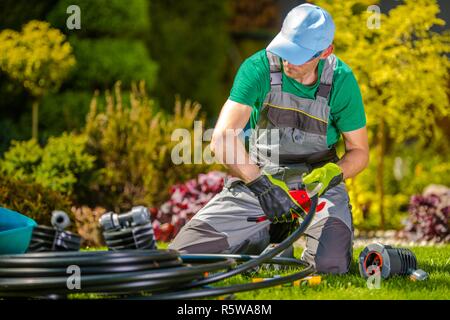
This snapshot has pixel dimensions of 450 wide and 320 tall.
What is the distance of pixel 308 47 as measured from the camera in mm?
4730

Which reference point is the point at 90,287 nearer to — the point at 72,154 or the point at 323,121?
the point at 323,121

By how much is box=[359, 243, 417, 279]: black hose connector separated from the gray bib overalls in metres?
0.21

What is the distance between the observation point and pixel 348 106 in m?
5.08

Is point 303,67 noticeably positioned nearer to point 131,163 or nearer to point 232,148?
point 232,148

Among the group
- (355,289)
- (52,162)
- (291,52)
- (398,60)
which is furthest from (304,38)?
(398,60)

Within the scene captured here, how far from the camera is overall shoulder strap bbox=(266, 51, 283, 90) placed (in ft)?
16.4

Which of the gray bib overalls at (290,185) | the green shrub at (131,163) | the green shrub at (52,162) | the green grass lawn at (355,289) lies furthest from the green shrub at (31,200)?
the green grass lawn at (355,289)

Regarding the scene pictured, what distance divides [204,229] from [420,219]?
352 cm

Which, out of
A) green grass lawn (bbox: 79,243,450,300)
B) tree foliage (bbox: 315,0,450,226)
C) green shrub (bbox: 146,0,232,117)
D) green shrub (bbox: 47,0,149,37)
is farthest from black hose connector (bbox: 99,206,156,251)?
green shrub (bbox: 146,0,232,117)

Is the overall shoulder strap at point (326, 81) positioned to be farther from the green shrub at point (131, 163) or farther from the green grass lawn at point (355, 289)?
the green shrub at point (131, 163)

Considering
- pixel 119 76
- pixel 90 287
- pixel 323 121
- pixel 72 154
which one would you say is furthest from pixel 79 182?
pixel 90 287

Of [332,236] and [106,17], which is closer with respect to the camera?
[332,236]

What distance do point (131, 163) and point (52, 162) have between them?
848 mm

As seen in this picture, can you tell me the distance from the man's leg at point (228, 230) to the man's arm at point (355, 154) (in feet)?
1.86
